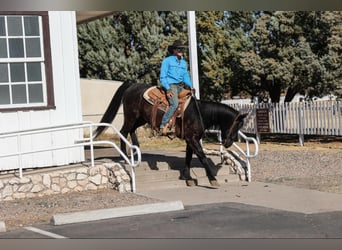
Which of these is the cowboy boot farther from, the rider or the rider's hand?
the rider's hand

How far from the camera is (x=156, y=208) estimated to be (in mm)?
8859

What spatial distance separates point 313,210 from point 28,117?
5.00 m

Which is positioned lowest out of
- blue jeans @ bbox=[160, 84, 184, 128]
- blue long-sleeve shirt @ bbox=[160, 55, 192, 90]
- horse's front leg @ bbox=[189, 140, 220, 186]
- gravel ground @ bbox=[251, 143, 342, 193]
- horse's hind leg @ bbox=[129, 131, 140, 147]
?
gravel ground @ bbox=[251, 143, 342, 193]

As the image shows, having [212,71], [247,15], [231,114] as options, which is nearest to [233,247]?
[231,114]

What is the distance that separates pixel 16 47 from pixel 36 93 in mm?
849

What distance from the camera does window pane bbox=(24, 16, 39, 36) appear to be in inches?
430

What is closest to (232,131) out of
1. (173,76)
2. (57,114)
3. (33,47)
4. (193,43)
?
(173,76)

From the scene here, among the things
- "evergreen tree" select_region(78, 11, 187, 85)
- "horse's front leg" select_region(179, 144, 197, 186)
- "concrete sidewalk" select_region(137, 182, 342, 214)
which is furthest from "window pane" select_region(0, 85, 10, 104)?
"evergreen tree" select_region(78, 11, 187, 85)

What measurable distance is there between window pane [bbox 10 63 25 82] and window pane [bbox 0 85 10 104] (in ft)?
0.58

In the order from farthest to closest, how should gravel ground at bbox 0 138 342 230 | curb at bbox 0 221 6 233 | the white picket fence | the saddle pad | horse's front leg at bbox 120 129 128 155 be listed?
1. the white picket fence
2. horse's front leg at bbox 120 129 128 155
3. the saddle pad
4. gravel ground at bbox 0 138 342 230
5. curb at bbox 0 221 6 233

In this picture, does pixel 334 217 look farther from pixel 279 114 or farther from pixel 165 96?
pixel 279 114

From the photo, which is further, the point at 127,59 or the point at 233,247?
the point at 127,59

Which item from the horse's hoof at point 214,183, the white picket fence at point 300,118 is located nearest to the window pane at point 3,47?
the horse's hoof at point 214,183

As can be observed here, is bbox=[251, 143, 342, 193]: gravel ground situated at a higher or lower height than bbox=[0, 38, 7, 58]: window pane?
lower
